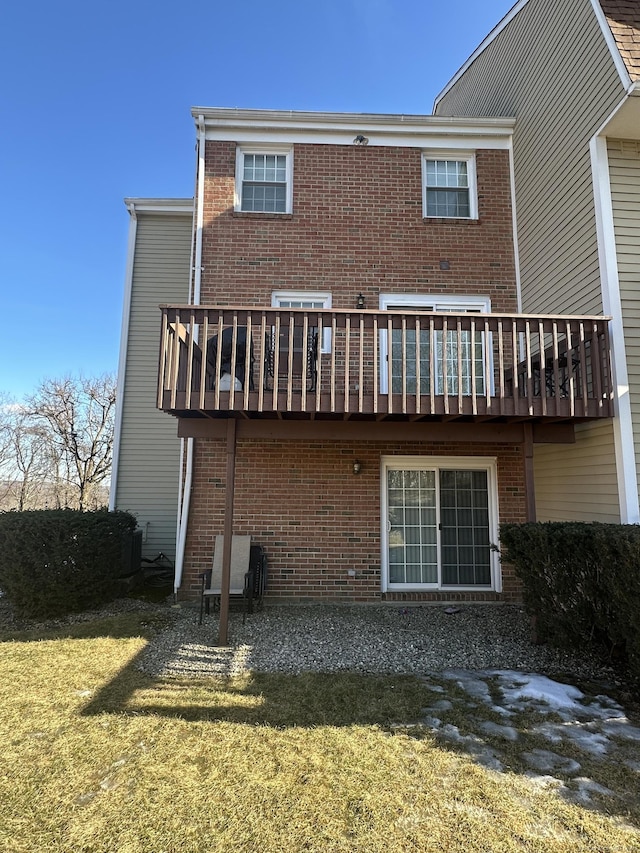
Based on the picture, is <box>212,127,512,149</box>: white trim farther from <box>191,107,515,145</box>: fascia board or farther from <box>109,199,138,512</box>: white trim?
<box>109,199,138,512</box>: white trim

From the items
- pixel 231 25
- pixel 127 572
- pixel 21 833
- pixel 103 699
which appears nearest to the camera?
pixel 21 833

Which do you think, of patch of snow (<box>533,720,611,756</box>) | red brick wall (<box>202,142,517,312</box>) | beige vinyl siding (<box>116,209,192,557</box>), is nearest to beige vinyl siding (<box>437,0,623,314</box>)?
red brick wall (<box>202,142,517,312</box>)

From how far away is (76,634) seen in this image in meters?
5.39

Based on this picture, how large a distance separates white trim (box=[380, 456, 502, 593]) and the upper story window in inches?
176

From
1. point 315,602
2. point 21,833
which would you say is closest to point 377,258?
point 315,602

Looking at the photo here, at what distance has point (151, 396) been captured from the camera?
900cm

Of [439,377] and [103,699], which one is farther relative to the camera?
[439,377]

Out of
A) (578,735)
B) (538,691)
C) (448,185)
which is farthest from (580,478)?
(448,185)

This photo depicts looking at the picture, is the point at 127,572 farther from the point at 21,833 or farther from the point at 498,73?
the point at 498,73

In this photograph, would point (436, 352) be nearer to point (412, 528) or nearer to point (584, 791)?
point (412, 528)

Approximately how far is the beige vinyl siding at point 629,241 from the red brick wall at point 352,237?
2037 millimetres

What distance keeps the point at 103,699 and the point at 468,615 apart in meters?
4.43

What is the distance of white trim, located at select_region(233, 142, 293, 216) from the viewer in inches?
295

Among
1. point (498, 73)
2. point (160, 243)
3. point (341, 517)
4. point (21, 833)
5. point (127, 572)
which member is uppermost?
point (498, 73)
